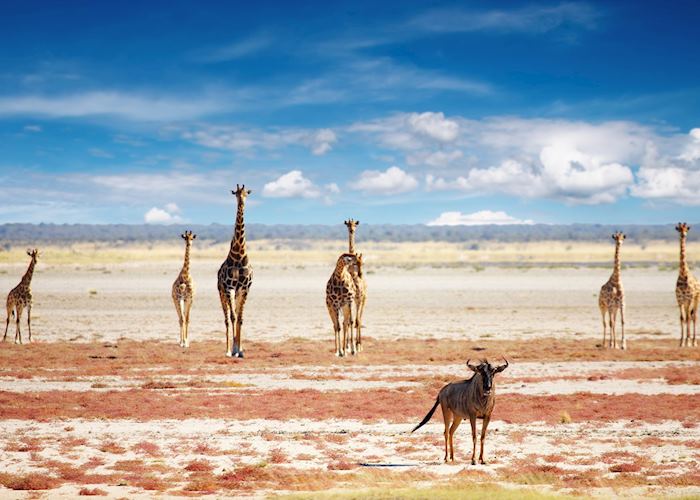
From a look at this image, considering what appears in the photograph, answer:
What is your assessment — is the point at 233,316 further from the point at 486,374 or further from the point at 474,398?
the point at 486,374

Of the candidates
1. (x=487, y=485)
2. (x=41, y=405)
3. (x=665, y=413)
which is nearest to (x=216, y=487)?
(x=487, y=485)

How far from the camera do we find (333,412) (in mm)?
17234

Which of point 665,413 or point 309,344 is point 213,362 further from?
point 665,413

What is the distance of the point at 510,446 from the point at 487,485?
3.16 meters

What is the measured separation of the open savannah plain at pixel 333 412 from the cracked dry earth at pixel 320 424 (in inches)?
2.1

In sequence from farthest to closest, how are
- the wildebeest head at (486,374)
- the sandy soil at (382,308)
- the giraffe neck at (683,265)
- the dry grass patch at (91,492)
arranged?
the sandy soil at (382,308), the giraffe neck at (683,265), the wildebeest head at (486,374), the dry grass patch at (91,492)

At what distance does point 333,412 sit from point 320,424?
1.06 meters

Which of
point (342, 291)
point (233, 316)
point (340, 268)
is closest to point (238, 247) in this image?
point (233, 316)

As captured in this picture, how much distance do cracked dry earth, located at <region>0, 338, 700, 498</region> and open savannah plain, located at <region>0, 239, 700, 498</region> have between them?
0.05 metres

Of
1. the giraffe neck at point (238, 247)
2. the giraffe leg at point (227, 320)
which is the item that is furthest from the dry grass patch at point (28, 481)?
the giraffe neck at point (238, 247)

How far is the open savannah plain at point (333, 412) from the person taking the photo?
11.9m

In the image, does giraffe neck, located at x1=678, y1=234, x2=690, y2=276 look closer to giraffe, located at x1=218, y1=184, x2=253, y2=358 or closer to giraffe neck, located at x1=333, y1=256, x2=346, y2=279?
giraffe neck, located at x1=333, y1=256, x2=346, y2=279

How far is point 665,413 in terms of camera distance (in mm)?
17031

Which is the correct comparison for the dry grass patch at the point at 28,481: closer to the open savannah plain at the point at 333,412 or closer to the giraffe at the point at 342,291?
the open savannah plain at the point at 333,412
